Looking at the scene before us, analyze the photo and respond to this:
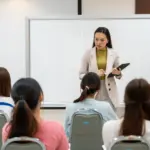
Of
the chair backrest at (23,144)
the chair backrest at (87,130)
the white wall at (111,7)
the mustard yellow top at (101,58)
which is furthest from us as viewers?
the white wall at (111,7)

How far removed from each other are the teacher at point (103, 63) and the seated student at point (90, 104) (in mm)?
728

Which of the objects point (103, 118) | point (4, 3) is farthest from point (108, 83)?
point (4, 3)

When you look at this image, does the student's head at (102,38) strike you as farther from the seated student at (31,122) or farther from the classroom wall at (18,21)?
the seated student at (31,122)

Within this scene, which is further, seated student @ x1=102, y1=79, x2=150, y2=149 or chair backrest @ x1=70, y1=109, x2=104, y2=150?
chair backrest @ x1=70, y1=109, x2=104, y2=150

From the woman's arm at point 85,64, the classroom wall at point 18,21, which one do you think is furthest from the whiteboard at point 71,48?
the woman's arm at point 85,64

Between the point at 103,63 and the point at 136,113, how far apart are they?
223cm

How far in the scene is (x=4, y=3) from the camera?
6.29 metres

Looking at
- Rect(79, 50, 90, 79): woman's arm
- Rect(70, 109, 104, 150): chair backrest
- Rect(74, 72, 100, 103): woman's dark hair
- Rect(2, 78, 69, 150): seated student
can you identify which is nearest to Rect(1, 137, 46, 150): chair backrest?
Rect(2, 78, 69, 150): seated student

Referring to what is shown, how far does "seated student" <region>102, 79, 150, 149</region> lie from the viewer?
7.63 ft

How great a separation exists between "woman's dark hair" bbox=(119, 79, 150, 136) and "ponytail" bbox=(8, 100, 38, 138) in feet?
1.87

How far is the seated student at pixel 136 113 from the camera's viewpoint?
7.63 feet

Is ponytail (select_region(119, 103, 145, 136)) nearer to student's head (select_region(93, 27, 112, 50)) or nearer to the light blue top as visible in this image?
the light blue top

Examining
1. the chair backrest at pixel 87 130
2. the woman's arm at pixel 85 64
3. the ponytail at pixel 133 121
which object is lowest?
the chair backrest at pixel 87 130

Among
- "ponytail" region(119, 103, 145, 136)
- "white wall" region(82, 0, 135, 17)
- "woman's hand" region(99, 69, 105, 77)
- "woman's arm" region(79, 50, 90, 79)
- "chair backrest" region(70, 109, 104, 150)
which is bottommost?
"chair backrest" region(70, 109, 104, 150)
